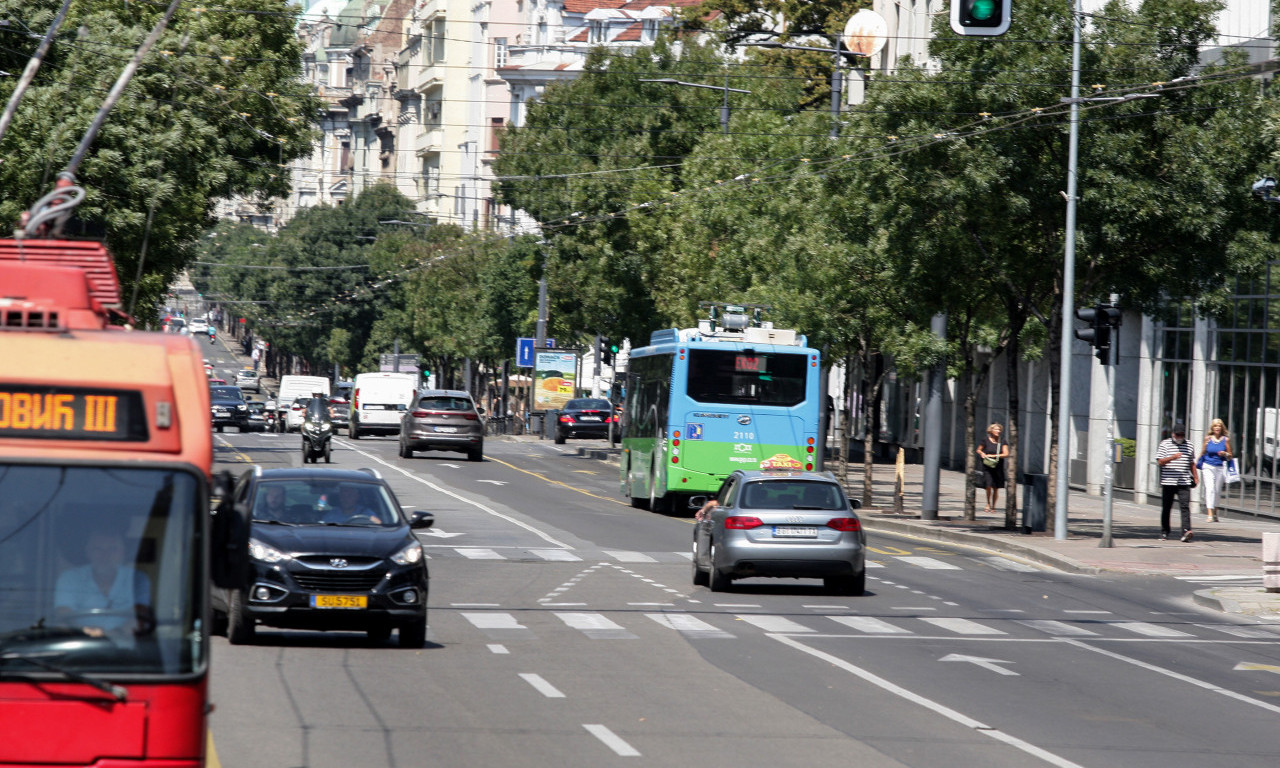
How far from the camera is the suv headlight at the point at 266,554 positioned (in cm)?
1548

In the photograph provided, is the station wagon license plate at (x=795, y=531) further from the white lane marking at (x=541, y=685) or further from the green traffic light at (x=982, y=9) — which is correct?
the green traffic light at (x=982, y=9)

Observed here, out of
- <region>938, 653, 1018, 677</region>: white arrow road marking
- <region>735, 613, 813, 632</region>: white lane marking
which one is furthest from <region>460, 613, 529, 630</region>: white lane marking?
<region>938, 653, 1018, 677</region>: white arrow road marking

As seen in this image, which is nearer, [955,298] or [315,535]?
[315,535]

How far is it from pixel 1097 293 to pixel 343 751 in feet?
81.0

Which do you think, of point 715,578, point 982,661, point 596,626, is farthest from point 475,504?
point 982,661

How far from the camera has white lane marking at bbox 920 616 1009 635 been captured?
18.6m

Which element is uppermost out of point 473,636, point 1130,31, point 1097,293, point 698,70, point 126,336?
point 698,70

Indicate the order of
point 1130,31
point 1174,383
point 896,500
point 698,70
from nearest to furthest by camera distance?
point 1130,31
point 896,500
point 1174,383
point 698,70

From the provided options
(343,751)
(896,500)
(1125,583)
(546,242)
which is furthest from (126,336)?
(546,242)

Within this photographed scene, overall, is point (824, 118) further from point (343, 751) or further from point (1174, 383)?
point (343, 751)

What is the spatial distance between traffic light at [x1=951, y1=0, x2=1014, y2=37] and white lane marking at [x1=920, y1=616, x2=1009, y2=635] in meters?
6.05

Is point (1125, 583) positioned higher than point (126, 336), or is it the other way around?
point (126, 336)

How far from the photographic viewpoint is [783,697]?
13766 mm

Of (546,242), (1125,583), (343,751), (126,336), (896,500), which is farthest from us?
(546,242)
